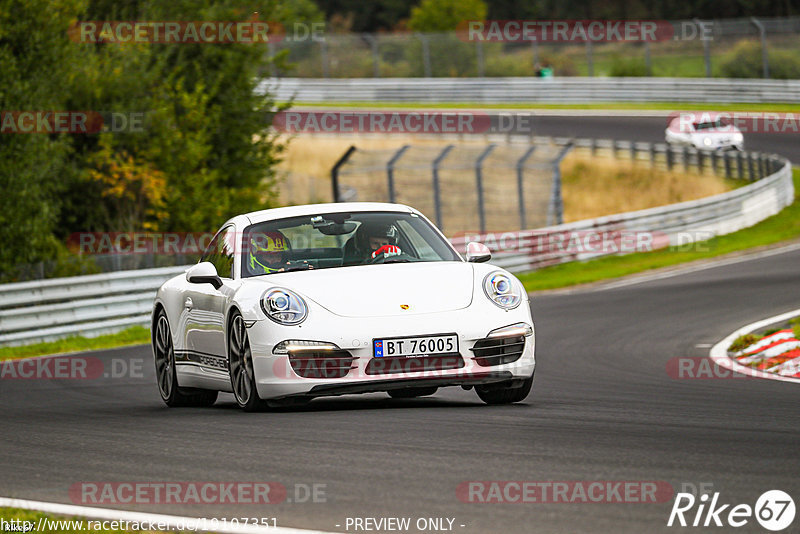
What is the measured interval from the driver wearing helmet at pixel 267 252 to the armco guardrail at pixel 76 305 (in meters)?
9.95

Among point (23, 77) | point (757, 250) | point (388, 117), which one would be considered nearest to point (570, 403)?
point (23, 77)

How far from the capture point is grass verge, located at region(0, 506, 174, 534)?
17.4ft

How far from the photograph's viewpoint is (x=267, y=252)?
9.48m

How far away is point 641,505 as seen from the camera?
5.25 m

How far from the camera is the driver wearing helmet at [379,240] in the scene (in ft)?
30.8

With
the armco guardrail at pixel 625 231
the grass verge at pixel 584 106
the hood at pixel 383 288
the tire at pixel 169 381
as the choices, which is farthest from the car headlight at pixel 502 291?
the grass verge at pixel 584 106

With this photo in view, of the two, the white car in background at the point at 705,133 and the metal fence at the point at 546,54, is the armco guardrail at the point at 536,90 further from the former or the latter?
the white car in background at the point at 705,133

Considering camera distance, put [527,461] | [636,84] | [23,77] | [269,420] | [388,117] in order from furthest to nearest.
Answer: [636,84] → [388,117] → [23,77] → [269,420] → [527,461]

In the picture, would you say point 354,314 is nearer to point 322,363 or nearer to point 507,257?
point 322,363

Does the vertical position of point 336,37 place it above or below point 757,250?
above

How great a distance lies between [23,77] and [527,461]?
→ 18.1 m

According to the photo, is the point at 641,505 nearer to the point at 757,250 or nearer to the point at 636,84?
the point at 757,250

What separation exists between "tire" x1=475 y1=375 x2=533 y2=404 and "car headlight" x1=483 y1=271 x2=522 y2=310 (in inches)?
20.7

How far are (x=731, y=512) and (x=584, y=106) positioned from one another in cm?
4951
